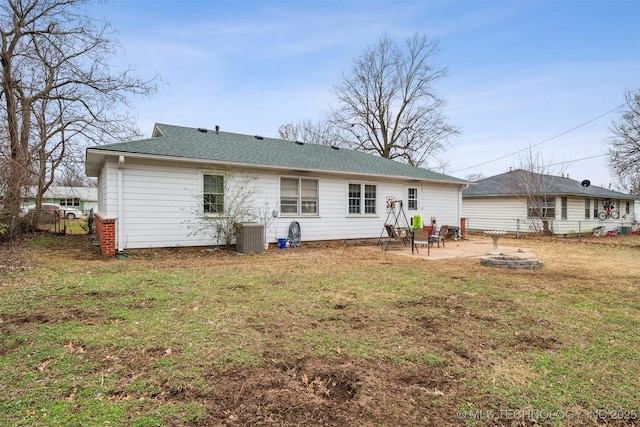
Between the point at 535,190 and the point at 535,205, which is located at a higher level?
the point at 535,190

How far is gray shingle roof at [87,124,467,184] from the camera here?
974 centimetres

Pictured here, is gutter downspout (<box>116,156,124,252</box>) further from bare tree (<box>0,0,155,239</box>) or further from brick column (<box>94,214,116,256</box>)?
bare tree (<box>0,0,155,239</box>)

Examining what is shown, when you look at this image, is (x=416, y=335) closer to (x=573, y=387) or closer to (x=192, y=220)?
(x=573, y=387)

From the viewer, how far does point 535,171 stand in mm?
20984

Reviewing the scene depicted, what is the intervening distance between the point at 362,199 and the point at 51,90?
1424cm

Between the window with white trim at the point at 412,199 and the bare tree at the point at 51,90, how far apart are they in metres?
12.4

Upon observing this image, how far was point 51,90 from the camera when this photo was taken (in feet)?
48.3

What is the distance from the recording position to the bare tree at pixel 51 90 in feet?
43.2

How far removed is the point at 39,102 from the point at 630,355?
20613 mm

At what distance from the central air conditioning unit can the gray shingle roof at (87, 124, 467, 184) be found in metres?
2.00

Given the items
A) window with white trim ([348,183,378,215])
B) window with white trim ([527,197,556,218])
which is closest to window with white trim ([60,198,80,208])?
window with white trim ([348,183,378,215])

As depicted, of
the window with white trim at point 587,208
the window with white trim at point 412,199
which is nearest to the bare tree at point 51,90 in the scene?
the window with white trim at point 412,199

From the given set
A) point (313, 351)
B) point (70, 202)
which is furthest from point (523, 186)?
point (70, 202)

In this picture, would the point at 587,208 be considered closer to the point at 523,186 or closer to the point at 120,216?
the point at 523,186
